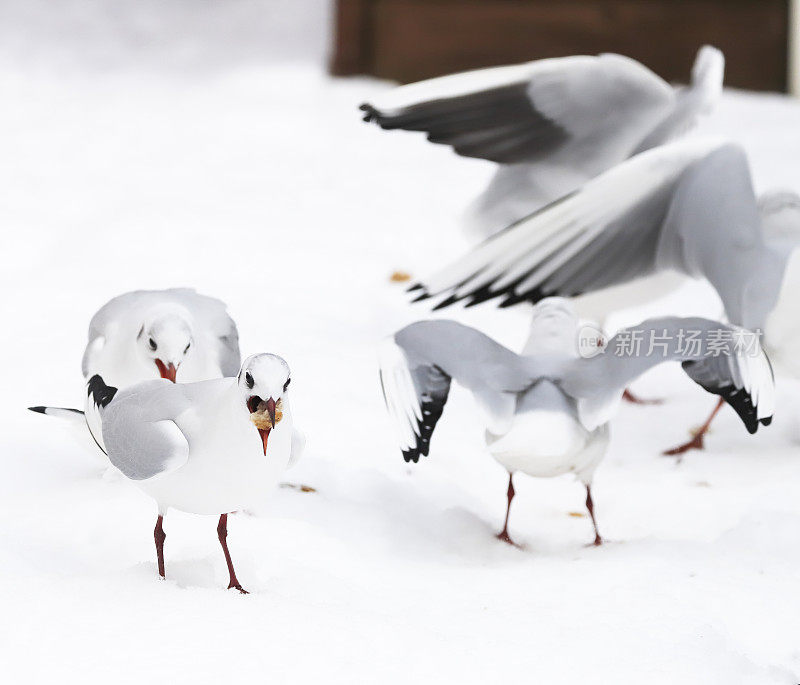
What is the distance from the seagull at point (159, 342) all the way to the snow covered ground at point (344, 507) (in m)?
0.15

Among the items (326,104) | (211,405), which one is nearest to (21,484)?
(211,405)

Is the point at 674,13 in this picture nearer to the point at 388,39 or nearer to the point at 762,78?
the point at 762,78

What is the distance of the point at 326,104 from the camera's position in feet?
12.8

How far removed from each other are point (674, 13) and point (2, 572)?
311 cm

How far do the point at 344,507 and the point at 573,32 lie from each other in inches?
104

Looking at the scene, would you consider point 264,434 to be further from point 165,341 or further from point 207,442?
point 165,341

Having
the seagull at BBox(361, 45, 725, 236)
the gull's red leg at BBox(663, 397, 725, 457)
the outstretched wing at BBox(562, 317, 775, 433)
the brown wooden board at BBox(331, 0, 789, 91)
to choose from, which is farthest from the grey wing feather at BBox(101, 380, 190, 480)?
the brown wooden board at BBox(331, 0, 789, 91)

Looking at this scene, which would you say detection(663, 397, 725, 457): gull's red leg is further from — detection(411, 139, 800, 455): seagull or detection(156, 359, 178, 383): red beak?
detection(156, 359, 178, 383): red beak

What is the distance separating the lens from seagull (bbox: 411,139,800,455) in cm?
168

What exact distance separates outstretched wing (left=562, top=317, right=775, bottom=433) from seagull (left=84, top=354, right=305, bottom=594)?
41 centimetres

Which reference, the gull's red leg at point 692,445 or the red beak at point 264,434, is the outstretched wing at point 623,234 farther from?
the red beak at point 264,434

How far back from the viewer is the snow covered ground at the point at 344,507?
112 cm

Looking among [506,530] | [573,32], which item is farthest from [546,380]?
[573,32]
